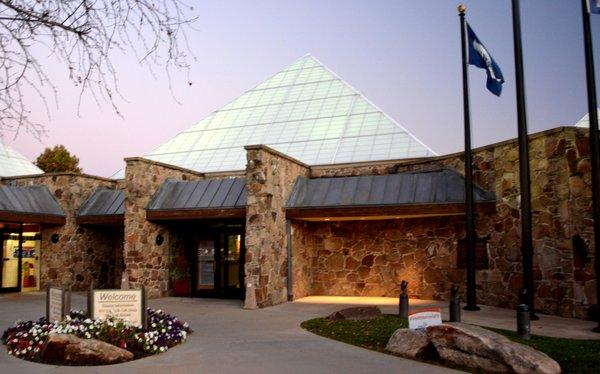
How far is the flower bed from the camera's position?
744 cm

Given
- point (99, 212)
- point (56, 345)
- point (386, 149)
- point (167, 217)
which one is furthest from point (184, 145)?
point (56, 345)

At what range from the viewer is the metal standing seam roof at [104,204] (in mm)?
17859

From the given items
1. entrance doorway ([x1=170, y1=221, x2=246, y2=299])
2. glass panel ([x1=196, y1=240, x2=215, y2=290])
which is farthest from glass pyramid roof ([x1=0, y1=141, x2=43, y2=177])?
glass panel ([x1=196, y1=240, x2=215, y2=290])

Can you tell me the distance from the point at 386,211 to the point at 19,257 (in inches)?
469

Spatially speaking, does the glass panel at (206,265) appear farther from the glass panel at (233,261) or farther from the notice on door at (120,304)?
the notice on door at (120,304)

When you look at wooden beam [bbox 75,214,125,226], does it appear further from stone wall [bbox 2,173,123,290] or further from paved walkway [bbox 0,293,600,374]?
paved walkway [bbox 0,293,600,374]

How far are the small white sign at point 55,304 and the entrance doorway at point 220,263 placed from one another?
25.0 ft

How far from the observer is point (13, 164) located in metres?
25.0

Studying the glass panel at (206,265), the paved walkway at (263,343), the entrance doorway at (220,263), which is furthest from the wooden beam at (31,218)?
the glass panel at (206,265)

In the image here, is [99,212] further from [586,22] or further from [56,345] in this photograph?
[586,22]

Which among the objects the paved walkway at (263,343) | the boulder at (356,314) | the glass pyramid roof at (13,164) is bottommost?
the paved walkway at (263,343)

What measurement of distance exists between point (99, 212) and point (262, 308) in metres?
7.87

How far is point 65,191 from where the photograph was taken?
60.2 feet

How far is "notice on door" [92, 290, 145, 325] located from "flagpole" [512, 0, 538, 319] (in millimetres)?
6890
